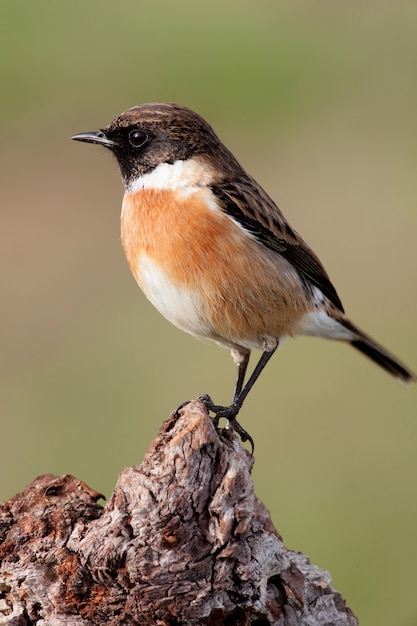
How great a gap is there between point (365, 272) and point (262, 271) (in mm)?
6868

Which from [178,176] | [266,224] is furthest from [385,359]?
[178,176]

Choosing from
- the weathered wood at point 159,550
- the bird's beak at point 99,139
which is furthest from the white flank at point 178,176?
the weathered wood at point 159,550

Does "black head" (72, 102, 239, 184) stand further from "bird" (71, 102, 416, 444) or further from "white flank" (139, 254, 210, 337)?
"white flank" (139, 254, 210, 337)

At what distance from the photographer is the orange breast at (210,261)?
601 centimetres

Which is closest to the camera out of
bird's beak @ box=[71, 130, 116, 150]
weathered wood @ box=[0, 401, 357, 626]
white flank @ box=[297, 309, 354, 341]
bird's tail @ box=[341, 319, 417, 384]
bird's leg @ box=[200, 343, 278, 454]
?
weathered wood @ box=[0, 401, 357, 626]

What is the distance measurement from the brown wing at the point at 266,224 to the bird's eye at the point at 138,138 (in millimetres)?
508

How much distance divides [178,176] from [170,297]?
2.48ft

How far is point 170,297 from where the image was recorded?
20.0ft

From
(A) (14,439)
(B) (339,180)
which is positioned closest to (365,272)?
(B) (339,180)

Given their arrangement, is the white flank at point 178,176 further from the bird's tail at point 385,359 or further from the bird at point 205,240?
the bird's tail at point 385,359

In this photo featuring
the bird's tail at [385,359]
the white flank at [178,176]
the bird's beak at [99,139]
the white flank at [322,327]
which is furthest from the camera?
the bird's tail at [385,359]

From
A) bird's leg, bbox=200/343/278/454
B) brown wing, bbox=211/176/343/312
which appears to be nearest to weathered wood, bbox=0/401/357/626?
bird's leg, bbox=200/343/278/454

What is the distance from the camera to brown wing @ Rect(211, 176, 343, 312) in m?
6.29

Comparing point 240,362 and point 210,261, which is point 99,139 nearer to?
point 210,261
